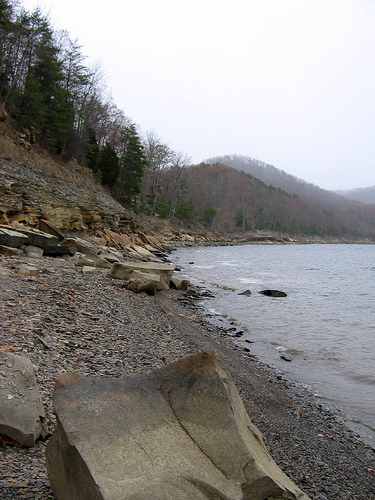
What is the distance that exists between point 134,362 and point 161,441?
336 cm

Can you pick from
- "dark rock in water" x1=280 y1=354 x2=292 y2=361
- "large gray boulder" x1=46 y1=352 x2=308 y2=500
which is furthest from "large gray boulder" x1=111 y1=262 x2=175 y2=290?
"large gray boulder" x1=46 y1=352 x2=308 y2=500

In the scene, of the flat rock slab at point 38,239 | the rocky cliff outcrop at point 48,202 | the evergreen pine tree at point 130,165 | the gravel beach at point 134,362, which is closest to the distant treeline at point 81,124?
the evergreen pine tree at point 130,165

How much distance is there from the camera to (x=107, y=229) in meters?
29.3

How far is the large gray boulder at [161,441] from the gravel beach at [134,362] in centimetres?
20

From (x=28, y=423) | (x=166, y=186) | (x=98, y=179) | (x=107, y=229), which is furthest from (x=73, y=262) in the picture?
(x=166, y=186)

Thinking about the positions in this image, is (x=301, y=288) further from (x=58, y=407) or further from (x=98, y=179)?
(x=98, y=179)

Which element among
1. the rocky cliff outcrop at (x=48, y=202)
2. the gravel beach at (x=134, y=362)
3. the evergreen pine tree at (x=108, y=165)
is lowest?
the gravel beach at (x=134, y=362)

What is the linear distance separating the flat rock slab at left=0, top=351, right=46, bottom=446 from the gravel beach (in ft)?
0.38

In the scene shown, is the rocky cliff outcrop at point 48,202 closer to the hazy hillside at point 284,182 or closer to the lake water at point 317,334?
the lake water at point 317,334

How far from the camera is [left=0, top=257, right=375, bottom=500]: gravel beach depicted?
4.01m

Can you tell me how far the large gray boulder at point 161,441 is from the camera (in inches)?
98.8

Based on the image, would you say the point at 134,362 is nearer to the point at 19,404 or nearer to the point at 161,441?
the point at 19,404

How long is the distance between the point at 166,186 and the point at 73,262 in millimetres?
68680

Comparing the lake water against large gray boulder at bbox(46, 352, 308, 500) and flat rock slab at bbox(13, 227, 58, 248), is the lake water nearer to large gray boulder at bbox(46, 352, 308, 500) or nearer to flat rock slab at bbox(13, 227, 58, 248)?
large gray boulder at bbox(46, 352, 308, 500)
